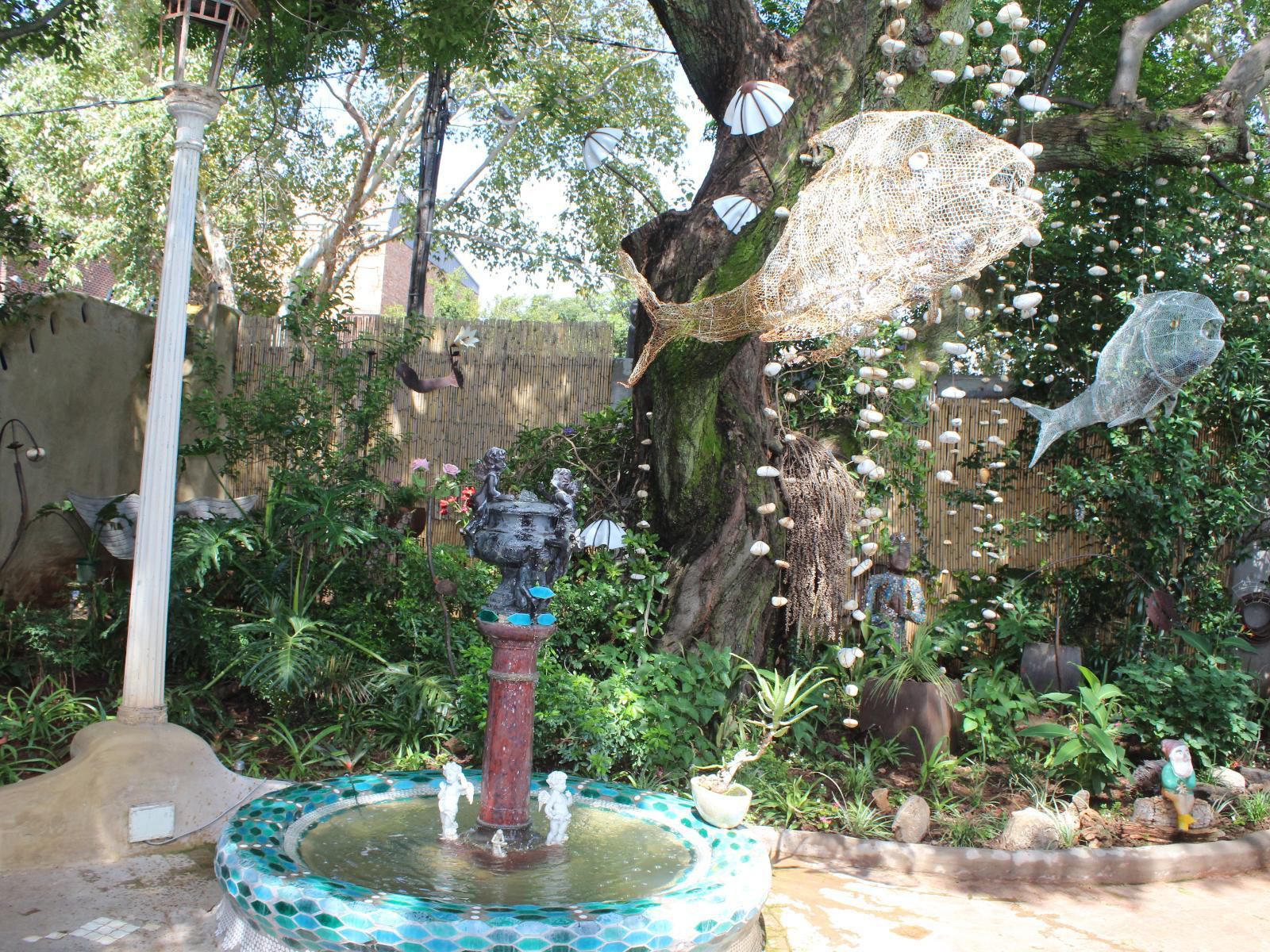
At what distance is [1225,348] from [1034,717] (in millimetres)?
3035

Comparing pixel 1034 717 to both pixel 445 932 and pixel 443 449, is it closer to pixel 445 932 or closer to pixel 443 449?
pixel 445 932

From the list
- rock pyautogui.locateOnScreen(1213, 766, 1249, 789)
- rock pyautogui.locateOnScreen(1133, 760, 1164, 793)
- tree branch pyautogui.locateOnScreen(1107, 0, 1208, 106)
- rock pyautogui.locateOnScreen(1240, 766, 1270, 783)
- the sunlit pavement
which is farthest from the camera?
tree branch pyautogui.locateOnScreen(1107, 0, 1208, 106)

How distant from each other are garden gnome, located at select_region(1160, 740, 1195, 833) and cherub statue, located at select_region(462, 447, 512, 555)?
3.85 meters

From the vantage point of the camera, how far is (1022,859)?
476 cm

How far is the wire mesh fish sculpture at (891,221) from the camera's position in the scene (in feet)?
13.7

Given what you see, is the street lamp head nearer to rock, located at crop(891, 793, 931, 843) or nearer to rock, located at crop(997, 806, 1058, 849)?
rock, located at crop(891, 793, 931, 843)

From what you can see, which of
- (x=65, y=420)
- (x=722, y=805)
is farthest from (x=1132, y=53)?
(x=65, y=420)

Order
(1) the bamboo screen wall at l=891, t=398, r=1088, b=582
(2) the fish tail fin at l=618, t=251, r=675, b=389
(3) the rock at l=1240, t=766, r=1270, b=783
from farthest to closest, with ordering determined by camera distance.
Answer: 1. (1) the bamboo screen wall at l=891, t=398, r=1088, b=582
2. (3) the rock at l=1240, t=766, r=1270, b=783
3. (2) the fish tail fin at l=618, t=251, r=675, b=389

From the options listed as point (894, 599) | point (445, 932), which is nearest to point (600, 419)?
point (894, 599)

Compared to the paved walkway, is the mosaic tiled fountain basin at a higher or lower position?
higher

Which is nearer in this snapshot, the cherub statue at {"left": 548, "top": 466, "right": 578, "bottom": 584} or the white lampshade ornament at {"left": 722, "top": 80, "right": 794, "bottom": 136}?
the cherub statue at {"left": 548, "top": 466, "right": 578, "bottom": 584}

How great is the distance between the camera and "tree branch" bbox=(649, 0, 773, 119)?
6.36m

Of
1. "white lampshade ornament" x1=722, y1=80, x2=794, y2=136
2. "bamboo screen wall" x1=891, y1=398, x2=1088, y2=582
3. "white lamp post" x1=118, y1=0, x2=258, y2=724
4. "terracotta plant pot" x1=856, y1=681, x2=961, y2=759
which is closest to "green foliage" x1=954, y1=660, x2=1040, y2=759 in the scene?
"terracotta plant pot" x1=856, y1=681, x2=961, y2=759

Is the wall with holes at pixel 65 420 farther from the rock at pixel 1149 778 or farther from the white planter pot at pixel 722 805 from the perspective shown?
the rock at pixel 1149 778
